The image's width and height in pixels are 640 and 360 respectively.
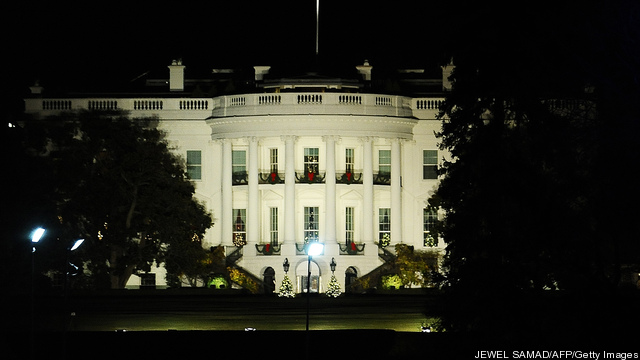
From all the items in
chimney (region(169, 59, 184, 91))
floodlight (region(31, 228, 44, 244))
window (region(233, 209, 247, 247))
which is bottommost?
floodlight (region(31, 228, 44, 244))

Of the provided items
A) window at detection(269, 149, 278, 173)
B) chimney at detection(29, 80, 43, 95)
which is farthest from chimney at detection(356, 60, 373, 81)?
chimney at detection(29, 80, 43, 95)

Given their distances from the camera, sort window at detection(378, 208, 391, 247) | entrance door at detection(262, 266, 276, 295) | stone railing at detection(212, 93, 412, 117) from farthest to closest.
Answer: window at detection(378, 208, 391, 247)
stone railing at detection(212, 93, 412, 117)
entrance door at detection(262, 266, 276, 295)

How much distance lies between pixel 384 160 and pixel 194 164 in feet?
31.5

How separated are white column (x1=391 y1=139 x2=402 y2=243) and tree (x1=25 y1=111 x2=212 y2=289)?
10.6 metres

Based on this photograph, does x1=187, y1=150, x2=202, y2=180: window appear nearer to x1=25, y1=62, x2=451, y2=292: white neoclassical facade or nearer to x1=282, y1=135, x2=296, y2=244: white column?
x1=25, y1=62, x2=451, y2=292: white neoclassical facade

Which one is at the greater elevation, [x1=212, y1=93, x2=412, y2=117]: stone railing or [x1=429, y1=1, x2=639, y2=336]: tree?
[x1=212, y1=93, x2=412, y2=117]: stone railing

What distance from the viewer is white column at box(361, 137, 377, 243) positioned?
98562mm

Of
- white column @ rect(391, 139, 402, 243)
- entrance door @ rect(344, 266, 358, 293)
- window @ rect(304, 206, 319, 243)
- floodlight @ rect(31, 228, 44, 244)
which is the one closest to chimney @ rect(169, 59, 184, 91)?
window @ rect(304, 206, 319, 243)

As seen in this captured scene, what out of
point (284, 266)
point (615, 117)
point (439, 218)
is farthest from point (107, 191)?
point (615, 117)

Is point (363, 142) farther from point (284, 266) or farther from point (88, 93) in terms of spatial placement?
point (88, 93)

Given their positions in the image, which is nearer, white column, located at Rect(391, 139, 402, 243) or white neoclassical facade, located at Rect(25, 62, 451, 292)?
white neoclassical facade, located at Rect(25, 62, 451, 292)

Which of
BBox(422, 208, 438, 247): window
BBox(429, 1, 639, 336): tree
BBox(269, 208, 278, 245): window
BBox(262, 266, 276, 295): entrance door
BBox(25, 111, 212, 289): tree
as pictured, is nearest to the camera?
BBox(429, 1, 639, 336): tree

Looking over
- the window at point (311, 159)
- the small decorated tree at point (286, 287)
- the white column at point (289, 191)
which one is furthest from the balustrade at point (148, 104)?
the small decorated tree at point (286, 287)

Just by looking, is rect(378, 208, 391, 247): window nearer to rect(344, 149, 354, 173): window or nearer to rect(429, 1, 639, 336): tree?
rect(344, 149, 354, 173): window
